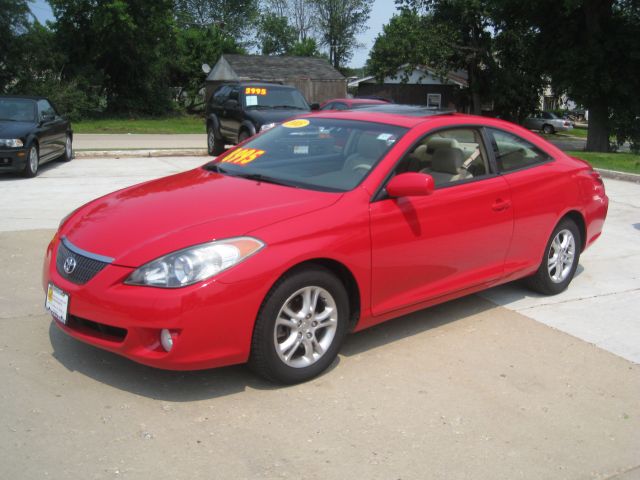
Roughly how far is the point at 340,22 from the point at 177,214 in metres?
83.9

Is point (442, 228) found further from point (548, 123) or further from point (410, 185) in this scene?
point (548, 123)

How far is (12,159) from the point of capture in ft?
37.8

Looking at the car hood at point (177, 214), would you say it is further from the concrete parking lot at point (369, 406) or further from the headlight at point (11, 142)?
the headlight at point (11, 142)

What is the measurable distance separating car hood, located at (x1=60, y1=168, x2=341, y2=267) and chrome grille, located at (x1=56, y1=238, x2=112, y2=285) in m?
0.04

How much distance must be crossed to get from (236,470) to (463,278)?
2501 millimetres

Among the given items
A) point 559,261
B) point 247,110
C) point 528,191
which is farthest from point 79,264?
point 247,110

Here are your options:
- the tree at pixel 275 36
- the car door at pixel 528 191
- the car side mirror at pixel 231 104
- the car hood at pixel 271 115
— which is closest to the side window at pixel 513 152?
the car door at pixel 528 191

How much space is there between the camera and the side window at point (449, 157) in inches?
197

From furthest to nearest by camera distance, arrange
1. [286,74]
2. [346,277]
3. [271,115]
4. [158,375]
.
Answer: [286,74], [271,115], [346,277], [158,375]

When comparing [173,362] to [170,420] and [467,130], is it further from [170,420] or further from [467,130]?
[467,130]

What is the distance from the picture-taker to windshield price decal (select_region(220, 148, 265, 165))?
5.34m

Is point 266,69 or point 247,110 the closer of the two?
point 247,110

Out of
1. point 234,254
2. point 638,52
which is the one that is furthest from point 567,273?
point 638,52

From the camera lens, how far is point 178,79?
149ft
